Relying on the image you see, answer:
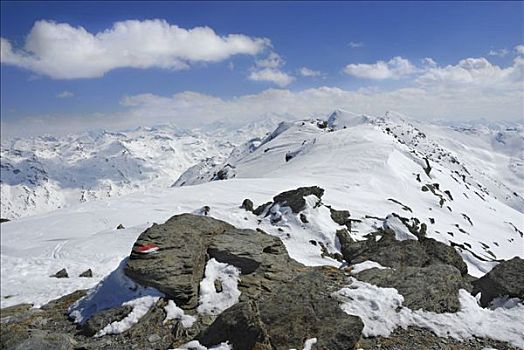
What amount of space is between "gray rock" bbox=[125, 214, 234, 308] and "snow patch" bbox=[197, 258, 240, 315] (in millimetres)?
286

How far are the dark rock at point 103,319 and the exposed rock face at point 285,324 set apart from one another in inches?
149

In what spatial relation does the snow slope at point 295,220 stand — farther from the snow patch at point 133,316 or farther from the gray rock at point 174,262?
the snow patch at point 133,316

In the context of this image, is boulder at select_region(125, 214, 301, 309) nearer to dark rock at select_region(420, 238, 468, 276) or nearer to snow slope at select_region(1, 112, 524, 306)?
dark rock at select_region(420, 238, 468, 276)

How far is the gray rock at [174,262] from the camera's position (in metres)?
14.8

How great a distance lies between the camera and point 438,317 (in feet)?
42.4

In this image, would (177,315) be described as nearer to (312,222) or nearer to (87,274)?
(87,274)

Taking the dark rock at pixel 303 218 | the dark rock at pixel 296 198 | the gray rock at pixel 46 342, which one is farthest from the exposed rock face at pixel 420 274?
the gray rock at pixel 46 342

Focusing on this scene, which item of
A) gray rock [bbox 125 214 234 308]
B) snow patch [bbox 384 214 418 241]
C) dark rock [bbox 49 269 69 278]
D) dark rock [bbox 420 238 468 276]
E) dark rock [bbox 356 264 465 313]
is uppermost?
gray rock [bbox 125 214 234 308]

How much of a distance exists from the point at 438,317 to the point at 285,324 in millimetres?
4935

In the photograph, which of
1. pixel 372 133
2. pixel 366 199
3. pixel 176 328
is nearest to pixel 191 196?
pixel 366 199

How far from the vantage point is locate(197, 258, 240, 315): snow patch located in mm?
14617

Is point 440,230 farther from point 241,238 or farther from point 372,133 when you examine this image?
point 372,133

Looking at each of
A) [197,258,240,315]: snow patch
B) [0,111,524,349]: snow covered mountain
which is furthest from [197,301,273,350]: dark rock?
[0,111,524,349]: snow covered mountain

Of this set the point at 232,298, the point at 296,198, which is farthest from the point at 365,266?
the point at 296,198
